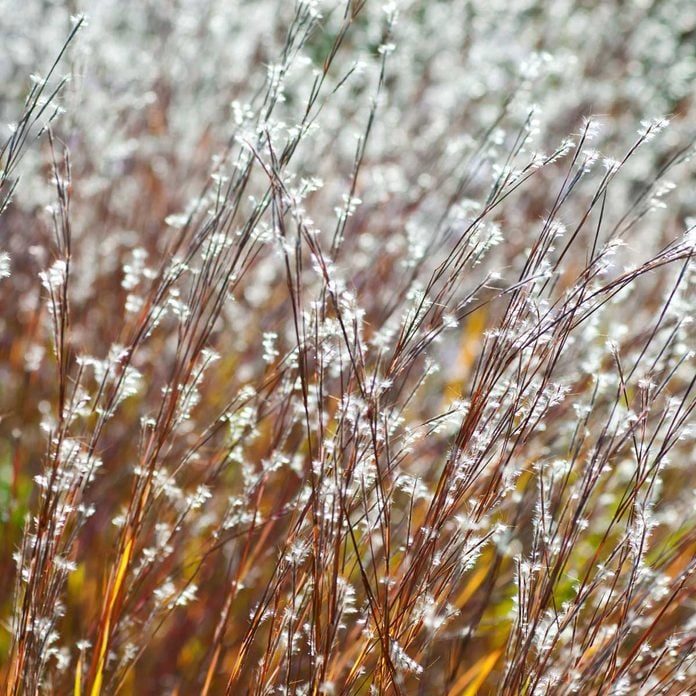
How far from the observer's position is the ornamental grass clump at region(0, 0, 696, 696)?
32.0 inches

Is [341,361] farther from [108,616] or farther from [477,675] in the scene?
[477,675]

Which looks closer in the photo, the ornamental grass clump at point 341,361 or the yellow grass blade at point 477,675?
the ornamental grass clump at point 341,361

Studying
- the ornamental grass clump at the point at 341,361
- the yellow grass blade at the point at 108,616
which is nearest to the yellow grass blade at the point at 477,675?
the ornamental grass clump at the point at 341,361

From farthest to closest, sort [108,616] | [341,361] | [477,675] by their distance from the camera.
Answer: [477,675] < [108,616] < [341,361]

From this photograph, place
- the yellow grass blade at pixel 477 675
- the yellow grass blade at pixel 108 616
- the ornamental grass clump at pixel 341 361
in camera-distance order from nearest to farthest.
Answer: the ornamental grass clump at pixel 341 361 < the yellow grass blade at pixel 108 616 < the yellow grass blade at pixel 477 675

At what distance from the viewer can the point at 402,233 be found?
6.38 ft

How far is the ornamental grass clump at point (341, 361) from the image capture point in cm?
81

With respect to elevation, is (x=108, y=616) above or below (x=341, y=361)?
below

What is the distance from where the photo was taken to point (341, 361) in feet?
2.71

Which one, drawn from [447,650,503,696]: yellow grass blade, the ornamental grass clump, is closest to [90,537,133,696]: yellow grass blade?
the ornamental grass clump

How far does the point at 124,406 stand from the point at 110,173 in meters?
0.60

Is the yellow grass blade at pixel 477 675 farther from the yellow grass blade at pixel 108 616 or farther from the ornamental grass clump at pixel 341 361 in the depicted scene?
the yellow grass blade at pixel 108 616

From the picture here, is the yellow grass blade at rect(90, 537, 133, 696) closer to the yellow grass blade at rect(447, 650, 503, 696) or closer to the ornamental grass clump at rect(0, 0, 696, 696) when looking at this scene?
the ornamental grass clump at rect(0, 0, 696, 696)

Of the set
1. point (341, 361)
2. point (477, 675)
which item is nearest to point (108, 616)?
point (341, 361)
